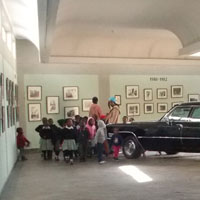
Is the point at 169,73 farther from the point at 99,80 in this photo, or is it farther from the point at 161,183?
the point at 161,183

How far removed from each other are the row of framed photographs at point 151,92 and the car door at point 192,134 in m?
4.69

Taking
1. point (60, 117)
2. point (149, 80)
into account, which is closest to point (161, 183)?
point (60, 117)

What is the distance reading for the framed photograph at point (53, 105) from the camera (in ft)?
43.7

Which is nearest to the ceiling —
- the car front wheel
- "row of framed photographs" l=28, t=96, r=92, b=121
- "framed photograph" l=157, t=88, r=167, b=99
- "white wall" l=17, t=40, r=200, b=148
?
"white wall" l=17, t=40, r=200, b=148

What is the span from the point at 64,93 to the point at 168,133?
15.8 feet

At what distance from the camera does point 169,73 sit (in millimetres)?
15086

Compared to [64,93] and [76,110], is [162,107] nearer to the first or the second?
[76,110]

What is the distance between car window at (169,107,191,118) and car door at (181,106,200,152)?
284 millimetres

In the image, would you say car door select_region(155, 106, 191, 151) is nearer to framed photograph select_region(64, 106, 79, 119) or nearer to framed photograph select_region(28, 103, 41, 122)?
framed photograph select_region(64, 106, 79, 119)

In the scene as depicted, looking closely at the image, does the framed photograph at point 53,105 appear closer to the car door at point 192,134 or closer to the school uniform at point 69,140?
the school uniform at point 69,140

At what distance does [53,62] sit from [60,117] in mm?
2074

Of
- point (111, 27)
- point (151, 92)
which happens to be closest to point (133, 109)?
point (151, 92)

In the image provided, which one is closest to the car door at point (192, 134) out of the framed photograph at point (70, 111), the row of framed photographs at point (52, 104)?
the framed photograph at point (70, 111)

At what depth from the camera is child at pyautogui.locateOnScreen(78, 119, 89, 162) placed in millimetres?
10391
